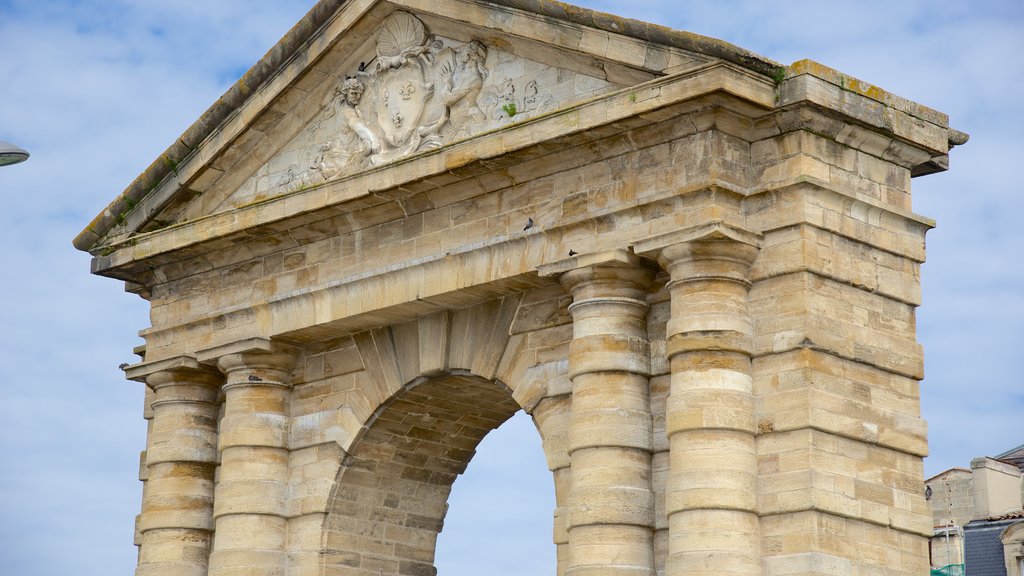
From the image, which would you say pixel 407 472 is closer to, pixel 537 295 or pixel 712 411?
pixel 537 295

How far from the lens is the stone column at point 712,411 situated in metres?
15.6

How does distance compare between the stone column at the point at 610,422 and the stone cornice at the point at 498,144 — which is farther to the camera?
the stone column at the point at 610,422

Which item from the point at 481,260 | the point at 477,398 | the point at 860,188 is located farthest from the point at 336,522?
the point at 860,188

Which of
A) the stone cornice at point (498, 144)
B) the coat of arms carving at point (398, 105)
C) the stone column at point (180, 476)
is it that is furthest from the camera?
the stone column at point (180, 476)

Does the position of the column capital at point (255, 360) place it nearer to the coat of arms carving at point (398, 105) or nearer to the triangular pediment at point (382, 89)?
the triangular pediment at point (382, 89)

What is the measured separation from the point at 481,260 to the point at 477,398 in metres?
2.35

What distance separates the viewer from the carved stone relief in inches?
711

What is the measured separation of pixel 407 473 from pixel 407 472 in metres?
0.02

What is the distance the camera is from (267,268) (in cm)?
1989

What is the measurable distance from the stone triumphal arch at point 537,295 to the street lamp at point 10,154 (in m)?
2.86

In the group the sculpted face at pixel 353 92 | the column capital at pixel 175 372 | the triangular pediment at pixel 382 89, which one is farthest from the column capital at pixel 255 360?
the sculpted face at pixel 353 92

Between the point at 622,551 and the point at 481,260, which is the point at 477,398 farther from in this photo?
the point at 622,551

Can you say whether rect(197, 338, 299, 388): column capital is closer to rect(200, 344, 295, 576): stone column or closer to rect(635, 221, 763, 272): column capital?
rect(200, 344, 295, 576): stone column

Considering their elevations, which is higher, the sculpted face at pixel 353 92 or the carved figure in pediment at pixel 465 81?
the sculpted face at pixel 353 92
